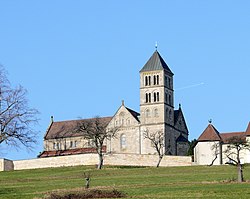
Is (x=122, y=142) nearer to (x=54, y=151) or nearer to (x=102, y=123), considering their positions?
(x=102, y=123)

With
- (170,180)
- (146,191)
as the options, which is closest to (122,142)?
(170,180)

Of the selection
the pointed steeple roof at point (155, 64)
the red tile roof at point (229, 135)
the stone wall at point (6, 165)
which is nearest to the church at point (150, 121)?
the pointed steeple roof at point (155, 64)

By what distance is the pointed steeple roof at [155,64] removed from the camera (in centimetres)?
14212

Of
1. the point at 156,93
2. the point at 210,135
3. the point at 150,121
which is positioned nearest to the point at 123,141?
the point at 150,121

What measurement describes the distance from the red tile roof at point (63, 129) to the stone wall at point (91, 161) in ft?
74.7

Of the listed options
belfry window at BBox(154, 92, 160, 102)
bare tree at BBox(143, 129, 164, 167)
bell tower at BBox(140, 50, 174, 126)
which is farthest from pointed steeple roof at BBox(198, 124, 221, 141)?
belfry window at BBox(154, 92, 160, 102)

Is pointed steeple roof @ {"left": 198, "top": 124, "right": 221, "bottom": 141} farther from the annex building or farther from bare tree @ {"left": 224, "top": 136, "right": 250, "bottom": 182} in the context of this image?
bare tree @ {"left": 224, "top": 136, "right": 250, "bottom": 182}

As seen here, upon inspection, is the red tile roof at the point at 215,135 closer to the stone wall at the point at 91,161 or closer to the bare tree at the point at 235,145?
the bare tree at the point at 235,145

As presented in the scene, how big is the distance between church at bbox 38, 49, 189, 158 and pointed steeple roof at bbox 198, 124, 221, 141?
22.3ft

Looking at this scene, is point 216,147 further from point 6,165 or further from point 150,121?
point 6,165

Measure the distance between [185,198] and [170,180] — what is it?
18.6 m

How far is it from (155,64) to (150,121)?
11212 millimetres

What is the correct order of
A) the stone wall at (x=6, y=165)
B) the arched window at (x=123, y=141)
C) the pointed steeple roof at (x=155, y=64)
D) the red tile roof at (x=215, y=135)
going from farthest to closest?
the pointed steeple roof at (x=155, y=64)
the arched window at (x=123, y=141)
the red tile roof at (x=215, y=135)
the stone wall at (x=6, y=165)

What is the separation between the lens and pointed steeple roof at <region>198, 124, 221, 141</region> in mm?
131500
